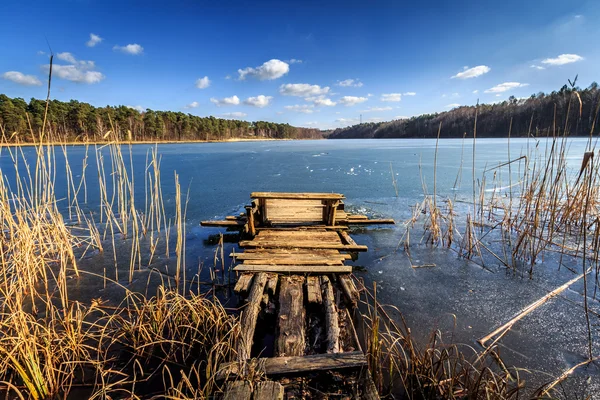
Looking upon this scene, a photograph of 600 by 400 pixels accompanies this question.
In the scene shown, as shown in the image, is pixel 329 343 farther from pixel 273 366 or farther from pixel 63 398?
pixel 63 398

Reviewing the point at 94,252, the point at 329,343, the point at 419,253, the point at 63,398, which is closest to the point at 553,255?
the point at 419,253

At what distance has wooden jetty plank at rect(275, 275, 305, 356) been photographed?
2535 millimetres

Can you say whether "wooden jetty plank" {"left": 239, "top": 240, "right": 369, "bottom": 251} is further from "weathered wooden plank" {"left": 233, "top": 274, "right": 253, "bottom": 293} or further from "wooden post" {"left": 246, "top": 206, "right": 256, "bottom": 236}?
"weathered wooden plank" {"left": 233, "top": 274, "right": 253, "bottom": 293}

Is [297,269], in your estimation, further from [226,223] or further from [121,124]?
[121,124]

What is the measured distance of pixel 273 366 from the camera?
2.22 m

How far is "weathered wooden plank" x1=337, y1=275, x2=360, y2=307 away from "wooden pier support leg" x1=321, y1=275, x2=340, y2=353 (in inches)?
8.5

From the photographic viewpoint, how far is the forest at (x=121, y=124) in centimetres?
2072

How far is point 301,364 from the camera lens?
2232mm

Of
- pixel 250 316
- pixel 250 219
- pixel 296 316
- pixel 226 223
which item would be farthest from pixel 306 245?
pixel 226 223

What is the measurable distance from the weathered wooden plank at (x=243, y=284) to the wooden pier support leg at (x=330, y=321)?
1.02 m

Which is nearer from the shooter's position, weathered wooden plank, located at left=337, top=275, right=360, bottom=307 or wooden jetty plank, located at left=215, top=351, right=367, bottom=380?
wooden jetty plank, located at left=215, top=351, right=367, bottom=380

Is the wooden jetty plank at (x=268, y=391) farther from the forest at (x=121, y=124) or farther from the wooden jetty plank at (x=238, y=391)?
the forest at (x=121, y=124)

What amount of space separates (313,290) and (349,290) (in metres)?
0.48

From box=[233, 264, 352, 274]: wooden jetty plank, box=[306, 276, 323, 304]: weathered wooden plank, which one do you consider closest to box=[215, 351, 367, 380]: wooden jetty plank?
box=[306, 276, 323, 304]: weathered wooden plank
